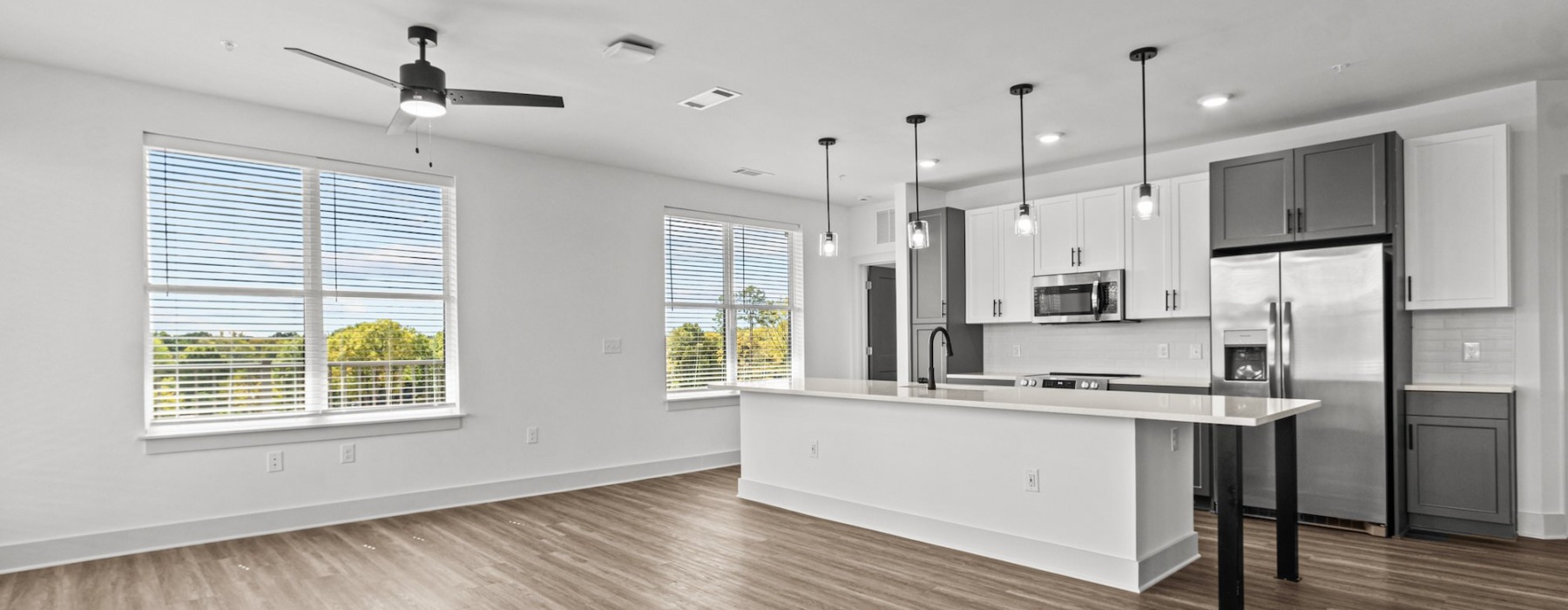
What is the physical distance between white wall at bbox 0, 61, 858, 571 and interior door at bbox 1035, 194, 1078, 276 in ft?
8.84

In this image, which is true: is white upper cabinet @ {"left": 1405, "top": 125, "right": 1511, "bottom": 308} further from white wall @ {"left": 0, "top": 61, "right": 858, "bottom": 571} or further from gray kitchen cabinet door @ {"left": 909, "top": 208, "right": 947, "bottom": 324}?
white wall @ {"left": 0, "top": 61, "right": 858, "bottom": 571}

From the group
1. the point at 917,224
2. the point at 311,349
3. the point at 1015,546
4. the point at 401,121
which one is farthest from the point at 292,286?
the point at 1015,546

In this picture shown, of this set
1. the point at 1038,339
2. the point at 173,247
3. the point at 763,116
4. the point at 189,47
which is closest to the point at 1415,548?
the point at 1038,339

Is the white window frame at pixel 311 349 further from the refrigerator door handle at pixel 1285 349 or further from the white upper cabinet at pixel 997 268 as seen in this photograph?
the refrigerator door handle at pixel 1285 349

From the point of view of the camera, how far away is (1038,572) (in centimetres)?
388

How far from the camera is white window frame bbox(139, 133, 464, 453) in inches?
179

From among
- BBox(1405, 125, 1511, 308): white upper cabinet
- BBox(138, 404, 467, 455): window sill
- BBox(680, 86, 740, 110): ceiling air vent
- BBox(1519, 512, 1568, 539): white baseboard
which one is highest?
BBox(680, 86, 740, 110): ceiling air vent

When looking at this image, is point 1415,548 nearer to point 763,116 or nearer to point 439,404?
point 763,116

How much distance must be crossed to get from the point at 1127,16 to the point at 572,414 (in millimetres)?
4734

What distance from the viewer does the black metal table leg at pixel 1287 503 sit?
11.9 ft

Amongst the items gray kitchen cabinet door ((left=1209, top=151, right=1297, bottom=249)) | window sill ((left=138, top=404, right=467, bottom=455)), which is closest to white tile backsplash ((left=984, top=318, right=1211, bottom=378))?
gray kitchen cabinet door ((left=1209, top=151, right=1297, bottom=249))

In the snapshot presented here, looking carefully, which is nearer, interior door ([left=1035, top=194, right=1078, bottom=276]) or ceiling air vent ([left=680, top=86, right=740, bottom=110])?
ceiling air vent ([left=680, top=86, right=740, bottom=110])

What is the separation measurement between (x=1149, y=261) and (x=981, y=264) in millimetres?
1453

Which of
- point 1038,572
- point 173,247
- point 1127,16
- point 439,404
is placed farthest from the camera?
point 439,404
